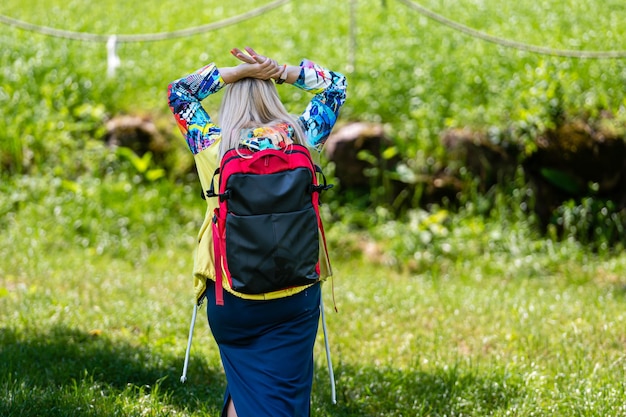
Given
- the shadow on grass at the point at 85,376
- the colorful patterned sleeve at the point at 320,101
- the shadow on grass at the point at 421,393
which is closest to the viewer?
the colorful patterned sleeve at the point at 320,101

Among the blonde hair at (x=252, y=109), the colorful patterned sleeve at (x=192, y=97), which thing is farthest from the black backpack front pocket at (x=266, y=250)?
the colorful patterned sleeve at (x=192, y=97)

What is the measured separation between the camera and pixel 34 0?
12555mm

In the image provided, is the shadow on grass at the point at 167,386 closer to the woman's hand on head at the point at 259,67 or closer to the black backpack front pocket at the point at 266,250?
the black backpack front pocket at the point at 266,250

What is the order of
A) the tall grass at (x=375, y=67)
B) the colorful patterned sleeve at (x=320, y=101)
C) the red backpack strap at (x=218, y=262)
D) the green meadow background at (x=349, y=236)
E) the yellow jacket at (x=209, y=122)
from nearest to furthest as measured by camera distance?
the red backpack strap at (x=218, y=262) < the yellow jacket at (x=209, y=122) < the colorful patterned sleeve at (x=320, y=101) < the green meadow background at (x=349, y=236) < the tall grass at (x=375, y=67)

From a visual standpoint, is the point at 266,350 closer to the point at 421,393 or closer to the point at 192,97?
the point at 192,97

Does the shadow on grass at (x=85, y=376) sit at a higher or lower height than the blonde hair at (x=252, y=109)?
lower

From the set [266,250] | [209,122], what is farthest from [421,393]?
[209,122]

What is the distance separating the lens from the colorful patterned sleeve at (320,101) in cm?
372

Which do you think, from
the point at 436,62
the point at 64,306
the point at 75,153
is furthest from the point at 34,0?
the point at 64,306

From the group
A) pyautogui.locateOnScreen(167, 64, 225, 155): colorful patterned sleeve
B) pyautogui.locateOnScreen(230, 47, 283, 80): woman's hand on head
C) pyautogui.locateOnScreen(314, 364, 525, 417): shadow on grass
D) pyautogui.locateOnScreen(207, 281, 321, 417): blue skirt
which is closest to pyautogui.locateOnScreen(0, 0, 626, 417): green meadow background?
pyautogui.locateOnScreen(314, 364, 525, 417): shadow on grass

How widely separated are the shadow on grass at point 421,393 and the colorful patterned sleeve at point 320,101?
5.24 feet

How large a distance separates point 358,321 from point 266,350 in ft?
8.85

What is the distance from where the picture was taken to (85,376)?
473 cm

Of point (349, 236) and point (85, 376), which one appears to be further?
point (349, 236)
